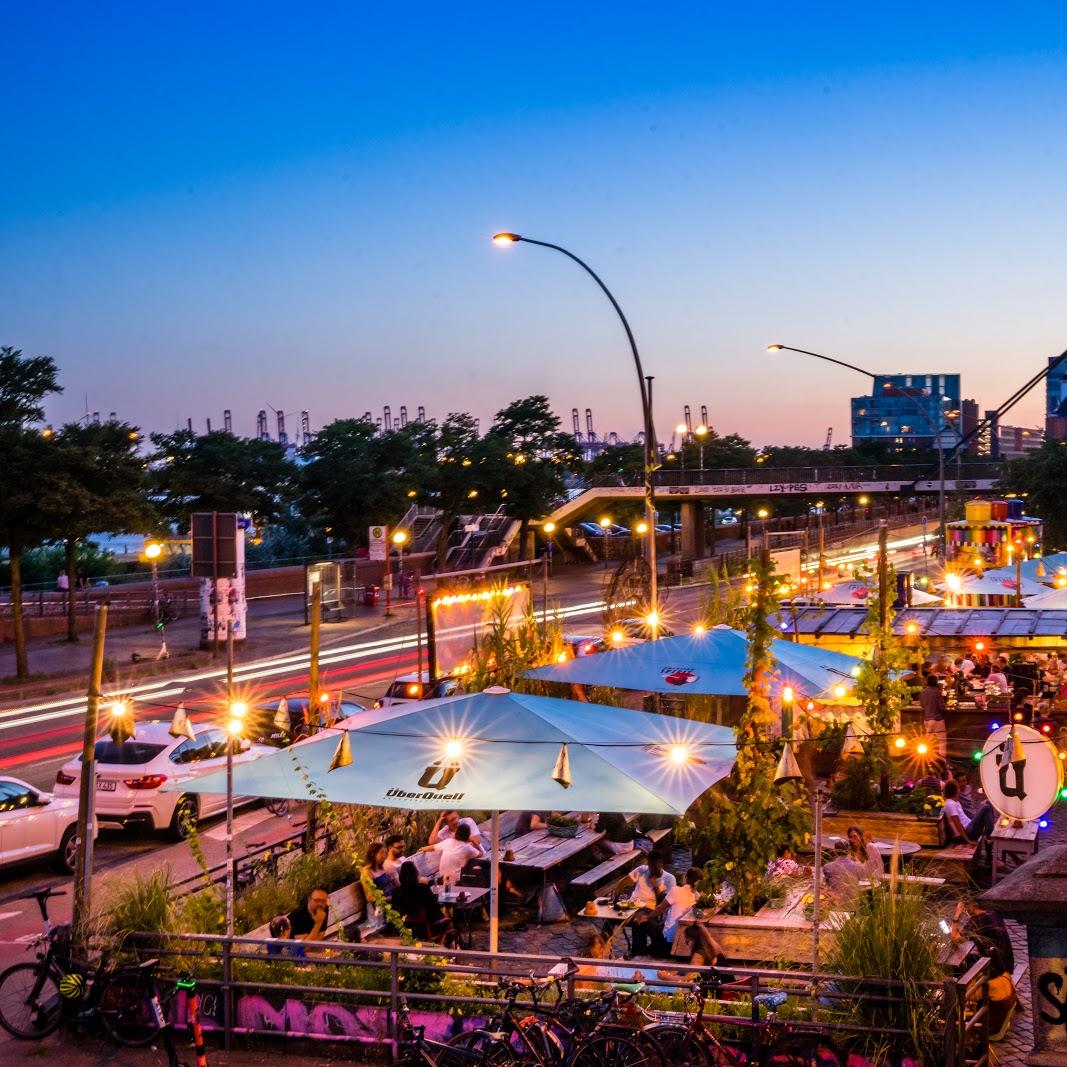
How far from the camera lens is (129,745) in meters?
19.5

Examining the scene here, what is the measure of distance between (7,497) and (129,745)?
1893cm

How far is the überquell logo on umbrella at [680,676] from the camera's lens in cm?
1711

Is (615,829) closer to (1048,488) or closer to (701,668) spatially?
(701,668)

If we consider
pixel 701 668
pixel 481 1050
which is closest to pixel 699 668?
pixel 701 668

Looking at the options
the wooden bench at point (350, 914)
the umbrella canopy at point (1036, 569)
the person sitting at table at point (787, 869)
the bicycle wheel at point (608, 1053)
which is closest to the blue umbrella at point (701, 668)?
the person sitting at table at point (787, 869)

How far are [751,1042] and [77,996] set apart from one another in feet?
18.3

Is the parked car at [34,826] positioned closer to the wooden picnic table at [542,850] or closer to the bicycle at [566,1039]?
the wooden picnic table at [542,850]

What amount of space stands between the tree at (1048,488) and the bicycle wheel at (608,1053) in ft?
182

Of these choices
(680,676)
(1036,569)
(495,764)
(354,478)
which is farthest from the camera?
(354,478)

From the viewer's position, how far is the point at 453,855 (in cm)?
1461

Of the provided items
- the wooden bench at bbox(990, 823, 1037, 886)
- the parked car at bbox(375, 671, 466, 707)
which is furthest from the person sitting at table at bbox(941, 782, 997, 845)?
the parked car at bbox(375, 671, 466, 707)

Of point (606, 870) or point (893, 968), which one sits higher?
point (893, 968)

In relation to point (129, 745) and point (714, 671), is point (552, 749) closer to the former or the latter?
point (714, 671)

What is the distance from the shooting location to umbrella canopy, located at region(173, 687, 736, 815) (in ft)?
37.4
